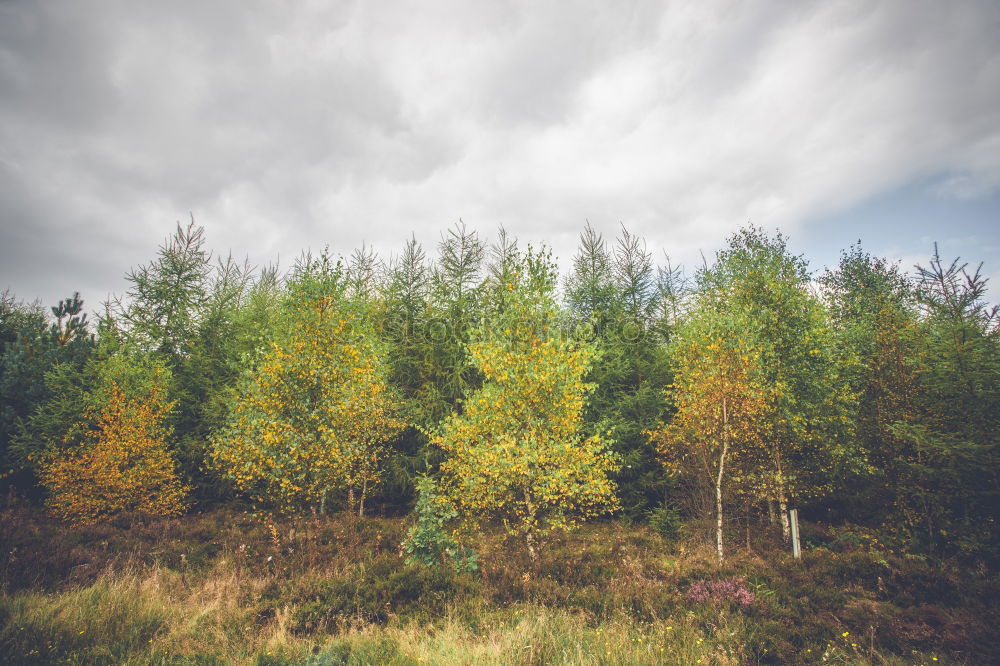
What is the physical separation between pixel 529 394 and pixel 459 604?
5.11 m

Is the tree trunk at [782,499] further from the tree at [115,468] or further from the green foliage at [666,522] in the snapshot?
the tree at [115,468]

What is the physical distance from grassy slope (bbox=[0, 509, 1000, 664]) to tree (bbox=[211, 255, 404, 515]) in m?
2.49


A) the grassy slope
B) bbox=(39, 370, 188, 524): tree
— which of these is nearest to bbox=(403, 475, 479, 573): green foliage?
the grassy slope

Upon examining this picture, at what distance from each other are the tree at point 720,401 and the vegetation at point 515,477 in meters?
0.11

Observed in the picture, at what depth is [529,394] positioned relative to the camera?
34.9ft

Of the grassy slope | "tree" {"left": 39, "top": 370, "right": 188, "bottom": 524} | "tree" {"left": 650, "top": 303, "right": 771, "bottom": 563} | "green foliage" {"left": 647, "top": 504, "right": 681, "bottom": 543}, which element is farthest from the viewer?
"green foliage" {"left": 647, "top": 504, "right": 681, "bottom": 543}

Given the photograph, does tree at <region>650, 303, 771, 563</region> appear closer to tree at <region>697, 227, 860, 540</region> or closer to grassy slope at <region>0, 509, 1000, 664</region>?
tree at <region>697, 227, 860, 540</region>

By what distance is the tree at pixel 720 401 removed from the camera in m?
11.5

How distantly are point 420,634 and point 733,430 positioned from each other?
34.2 ft

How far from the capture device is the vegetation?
7391mm

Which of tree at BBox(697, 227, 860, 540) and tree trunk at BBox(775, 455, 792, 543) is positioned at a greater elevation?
tree at BBox(697, 227, 860, 540)

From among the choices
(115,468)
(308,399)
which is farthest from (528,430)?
(115,468)

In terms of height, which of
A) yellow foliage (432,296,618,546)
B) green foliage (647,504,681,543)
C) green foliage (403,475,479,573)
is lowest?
green foliage (647,504,681,543)

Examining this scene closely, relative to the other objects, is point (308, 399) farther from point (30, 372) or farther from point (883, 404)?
point (883, 404)
